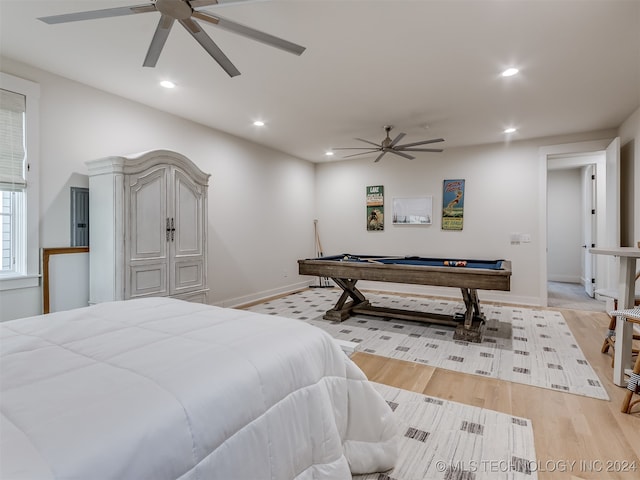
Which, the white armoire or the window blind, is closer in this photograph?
the window blind

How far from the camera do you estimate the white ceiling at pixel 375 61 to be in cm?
224

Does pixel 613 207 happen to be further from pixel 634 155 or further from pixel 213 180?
pixel 213 180

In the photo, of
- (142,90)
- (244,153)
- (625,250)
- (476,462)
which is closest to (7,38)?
(142,90)

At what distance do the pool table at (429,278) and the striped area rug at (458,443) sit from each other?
1435 mm

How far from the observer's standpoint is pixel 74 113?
3.26 meters

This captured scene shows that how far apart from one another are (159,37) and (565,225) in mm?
8413

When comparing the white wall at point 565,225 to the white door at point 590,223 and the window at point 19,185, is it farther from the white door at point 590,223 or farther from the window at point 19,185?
the window at point 19,185

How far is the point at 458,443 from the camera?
5.93 ft

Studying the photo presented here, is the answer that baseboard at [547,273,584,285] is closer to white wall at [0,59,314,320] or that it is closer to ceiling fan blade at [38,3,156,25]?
white wall at [0,59,314,320]

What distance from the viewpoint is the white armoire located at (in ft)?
10.0

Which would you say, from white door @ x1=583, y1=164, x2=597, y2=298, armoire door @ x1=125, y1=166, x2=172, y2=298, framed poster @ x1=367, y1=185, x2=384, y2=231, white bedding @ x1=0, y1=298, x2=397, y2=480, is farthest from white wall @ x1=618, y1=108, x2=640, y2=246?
armoire door @ x1=125, y1=166, x2=172, y2=298

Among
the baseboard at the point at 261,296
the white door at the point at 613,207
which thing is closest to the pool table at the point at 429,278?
the baseboard at the point at 261,296

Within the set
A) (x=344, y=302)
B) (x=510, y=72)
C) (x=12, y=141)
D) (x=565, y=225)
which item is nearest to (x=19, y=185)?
(x=12, y=141)

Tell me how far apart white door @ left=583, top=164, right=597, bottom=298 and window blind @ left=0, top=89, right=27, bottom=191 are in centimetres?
806
